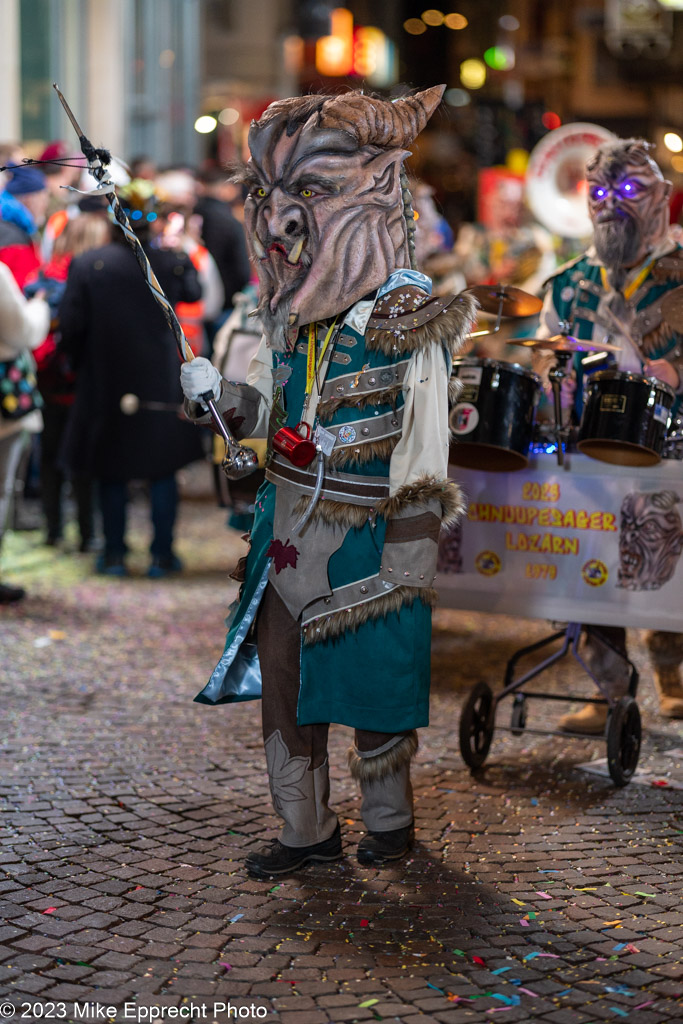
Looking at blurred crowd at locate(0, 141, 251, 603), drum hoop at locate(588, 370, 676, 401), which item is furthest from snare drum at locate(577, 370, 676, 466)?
blurred crowd at locate(0, 141, 251, 603)

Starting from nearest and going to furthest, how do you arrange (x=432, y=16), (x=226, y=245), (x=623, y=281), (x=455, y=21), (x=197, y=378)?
1. (x=197, y=378)
2. (x=623, y=281)
3. (x=226, y=245)
4. (x=455, y=21)
5. (x=432, y=16)

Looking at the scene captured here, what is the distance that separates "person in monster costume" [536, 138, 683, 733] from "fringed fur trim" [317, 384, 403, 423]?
1.44 meters

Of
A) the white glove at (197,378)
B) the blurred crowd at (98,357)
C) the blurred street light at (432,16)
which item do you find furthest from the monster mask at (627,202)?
the blurred street light at (432,16)

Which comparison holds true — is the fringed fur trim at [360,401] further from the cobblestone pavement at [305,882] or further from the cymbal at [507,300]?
the cobblestone pavement at [305,882]

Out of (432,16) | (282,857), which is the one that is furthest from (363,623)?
(432,16)

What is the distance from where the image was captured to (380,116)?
13.4 feet

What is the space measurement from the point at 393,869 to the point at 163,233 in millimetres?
5963

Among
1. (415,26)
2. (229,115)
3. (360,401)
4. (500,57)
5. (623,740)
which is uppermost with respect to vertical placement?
(415,26)

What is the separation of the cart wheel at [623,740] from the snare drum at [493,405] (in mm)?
1002

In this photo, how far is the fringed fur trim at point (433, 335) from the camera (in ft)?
13.2

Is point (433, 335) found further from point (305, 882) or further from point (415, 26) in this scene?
point (415, 26)

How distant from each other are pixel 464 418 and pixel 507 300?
1.86 ft

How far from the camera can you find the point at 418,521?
4.03 m

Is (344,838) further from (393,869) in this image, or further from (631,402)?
(631,402)
